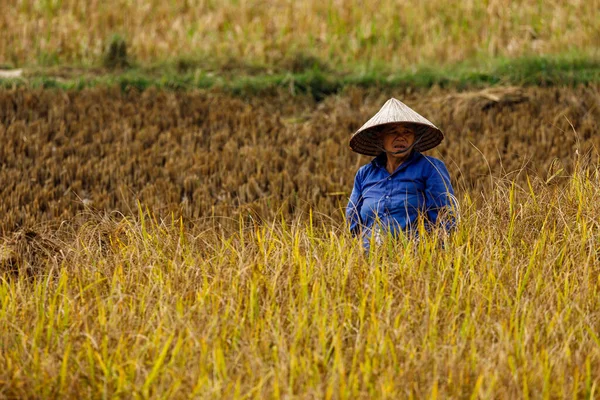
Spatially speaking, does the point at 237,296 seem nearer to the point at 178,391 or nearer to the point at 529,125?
the point at 178,391

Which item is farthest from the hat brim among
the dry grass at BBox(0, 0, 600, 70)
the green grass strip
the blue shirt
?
the dry grass at BBox(0, 0, 600, 70)

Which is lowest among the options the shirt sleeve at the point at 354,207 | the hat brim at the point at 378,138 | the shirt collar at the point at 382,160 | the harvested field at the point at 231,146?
the harvested field at the point at 231,146

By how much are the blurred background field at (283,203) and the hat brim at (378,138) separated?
396 millimetres

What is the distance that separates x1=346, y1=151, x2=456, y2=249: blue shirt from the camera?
4.36m

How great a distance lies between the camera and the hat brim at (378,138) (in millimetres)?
4461

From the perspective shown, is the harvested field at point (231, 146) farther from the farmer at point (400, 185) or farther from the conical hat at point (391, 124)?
the farmer at point (400, 185)

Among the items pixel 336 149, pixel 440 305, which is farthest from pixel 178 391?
pixel 336 149

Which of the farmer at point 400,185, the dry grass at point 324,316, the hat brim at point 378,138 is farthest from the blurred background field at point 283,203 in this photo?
the hat brim at point 378,138

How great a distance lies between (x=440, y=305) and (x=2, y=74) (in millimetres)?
6922

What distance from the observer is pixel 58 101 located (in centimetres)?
822

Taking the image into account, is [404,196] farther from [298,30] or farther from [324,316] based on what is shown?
[298,30]

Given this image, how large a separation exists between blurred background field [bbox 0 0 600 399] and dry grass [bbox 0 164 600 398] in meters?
0.01

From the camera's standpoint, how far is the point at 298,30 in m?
11.1

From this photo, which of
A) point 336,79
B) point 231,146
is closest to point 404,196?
point 231,146
